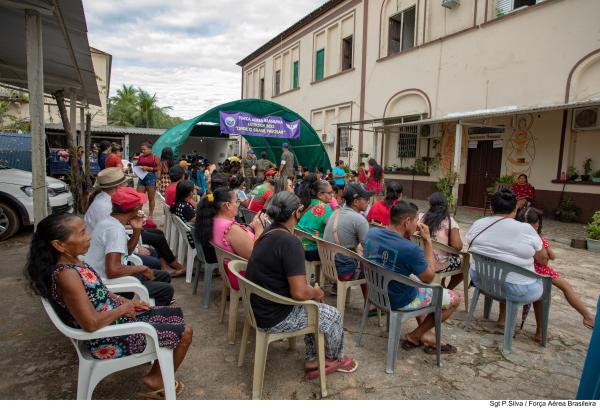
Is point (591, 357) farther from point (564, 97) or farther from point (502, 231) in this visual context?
point (564, 97)

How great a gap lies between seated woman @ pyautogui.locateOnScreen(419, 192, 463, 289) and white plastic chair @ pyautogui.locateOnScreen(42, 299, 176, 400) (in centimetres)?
262

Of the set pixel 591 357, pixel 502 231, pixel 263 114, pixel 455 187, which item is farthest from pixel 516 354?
pixel 263 114

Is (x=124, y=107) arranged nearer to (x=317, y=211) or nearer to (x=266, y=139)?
(x=266, y=139)

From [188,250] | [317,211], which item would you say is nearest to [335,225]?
[317,211]

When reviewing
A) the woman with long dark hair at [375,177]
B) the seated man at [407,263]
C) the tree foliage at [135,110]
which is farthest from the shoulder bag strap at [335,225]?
the tree foliage at [135,110]

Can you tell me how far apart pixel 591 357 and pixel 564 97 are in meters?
8.74

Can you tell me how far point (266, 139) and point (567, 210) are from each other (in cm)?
1151

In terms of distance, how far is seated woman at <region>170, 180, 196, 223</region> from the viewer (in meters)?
4.70

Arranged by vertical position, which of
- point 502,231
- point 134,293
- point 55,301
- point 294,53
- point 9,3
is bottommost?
point 134,293

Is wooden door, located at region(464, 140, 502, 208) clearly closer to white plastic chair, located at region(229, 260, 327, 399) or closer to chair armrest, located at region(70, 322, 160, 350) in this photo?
white plastic chair, located at region(229, 260, 327, 399)

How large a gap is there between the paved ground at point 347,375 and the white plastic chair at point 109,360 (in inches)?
16.2

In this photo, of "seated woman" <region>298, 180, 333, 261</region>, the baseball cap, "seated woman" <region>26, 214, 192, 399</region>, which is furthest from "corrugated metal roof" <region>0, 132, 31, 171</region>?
the baseball cap

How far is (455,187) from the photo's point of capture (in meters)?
10.1

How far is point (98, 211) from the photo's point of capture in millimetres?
3354
